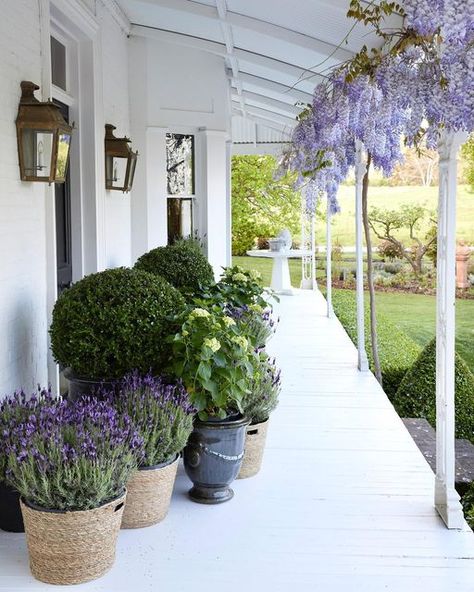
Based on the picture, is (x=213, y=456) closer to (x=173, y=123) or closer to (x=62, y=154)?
(x=62, y=154)

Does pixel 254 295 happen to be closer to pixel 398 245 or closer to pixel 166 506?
pixel 166 506

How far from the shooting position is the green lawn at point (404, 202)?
1981cm

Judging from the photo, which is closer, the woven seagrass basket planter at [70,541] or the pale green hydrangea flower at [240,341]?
the woven seagrass basket planter at [70,541]

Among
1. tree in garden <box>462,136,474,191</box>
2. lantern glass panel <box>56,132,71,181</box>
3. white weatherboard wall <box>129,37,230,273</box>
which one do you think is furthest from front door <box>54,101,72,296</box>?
tree in garden <box>462,136,474,191</box>

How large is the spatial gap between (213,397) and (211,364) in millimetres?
148

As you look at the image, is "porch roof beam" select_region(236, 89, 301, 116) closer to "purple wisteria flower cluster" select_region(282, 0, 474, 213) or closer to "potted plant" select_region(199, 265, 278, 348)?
"purple wisteria flower cluster" select_region(282, 0, 474, 213)

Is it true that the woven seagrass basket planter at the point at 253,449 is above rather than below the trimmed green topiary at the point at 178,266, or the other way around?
below

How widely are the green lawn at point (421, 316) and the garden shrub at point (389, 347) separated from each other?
190 cm

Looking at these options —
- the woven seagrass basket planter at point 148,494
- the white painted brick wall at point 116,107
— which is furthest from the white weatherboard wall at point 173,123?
the woven seagrass basket planter at point 148,494

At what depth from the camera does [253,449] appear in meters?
3.64

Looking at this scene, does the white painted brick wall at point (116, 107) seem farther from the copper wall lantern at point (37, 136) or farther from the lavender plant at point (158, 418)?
the lavender plant at point (158, 418)

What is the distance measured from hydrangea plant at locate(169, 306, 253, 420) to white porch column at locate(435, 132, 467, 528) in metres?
0.79

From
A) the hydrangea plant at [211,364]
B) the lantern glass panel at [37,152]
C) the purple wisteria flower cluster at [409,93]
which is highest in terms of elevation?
the purple wisteria flower cluster at [409,93]

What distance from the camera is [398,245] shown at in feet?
59.3
